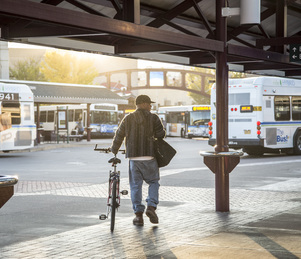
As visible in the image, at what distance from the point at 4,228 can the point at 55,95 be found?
35395mm

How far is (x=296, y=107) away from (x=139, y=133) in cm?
1901

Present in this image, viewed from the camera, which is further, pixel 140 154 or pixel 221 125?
pixel 221 125

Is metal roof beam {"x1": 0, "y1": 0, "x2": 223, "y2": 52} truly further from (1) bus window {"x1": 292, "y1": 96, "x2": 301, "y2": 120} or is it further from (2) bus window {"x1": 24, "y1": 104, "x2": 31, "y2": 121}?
(2) bus window {"x1": 24, "y1": 104, "x2": 31, "y2": 121}

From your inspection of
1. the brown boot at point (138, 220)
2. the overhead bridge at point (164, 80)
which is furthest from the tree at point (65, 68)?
the brown boot at point (138, 220)

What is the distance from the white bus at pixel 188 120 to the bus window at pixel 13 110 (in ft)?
81.8

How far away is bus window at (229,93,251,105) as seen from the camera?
24.7m

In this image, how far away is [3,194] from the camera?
5.02 metres

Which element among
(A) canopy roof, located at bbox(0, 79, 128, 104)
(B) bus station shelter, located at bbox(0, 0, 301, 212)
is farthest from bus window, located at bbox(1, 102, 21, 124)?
(B) bus station shelter, located at bbox(0, 0, 301, 212)

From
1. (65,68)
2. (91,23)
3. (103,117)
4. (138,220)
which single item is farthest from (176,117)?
(91,23)

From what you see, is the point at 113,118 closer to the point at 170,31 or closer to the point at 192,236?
the point at 170,31

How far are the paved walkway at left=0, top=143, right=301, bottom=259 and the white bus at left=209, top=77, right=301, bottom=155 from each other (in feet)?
45.2

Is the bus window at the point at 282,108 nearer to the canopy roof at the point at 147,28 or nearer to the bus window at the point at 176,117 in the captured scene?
the canopy roof at the point at 147,28

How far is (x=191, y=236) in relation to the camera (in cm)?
757

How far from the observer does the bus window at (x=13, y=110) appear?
1050 inches
